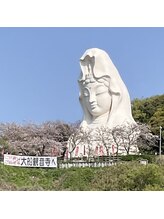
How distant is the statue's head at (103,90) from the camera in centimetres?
2378

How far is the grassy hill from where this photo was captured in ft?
41.0

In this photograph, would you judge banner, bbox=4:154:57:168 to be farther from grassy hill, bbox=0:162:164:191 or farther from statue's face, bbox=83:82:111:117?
statue's face, bbox=83:82:111:117

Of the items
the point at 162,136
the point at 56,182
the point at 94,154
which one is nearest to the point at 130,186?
the point at 56,182

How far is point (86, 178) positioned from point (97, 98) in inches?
365

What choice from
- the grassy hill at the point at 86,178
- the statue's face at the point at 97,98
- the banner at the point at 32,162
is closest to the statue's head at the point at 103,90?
the statue's face at the point at 97,98

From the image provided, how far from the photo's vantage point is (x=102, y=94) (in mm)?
23812

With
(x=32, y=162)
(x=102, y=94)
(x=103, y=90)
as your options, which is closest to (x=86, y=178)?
(x=32, y=162)

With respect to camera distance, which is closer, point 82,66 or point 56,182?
point 56,182

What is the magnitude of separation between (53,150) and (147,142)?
5.80 metres

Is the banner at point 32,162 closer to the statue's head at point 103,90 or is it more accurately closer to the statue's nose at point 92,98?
the statue's head at point 103,90

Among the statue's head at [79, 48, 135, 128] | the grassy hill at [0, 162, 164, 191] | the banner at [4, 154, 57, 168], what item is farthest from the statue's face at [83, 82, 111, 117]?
the grassy hill at [0, 162, 164, 191]

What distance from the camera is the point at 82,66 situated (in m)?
24.4

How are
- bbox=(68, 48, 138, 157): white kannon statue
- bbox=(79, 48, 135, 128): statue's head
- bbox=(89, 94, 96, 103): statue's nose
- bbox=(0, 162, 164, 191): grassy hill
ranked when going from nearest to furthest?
bbox=(0, 162, 164, 191): grassy hill
bbox=(68, 48, 138, 157): white kannon statue
bbox=(79, 48, 135, 128): statue's head
bbox=(89, 94, 96, 103): statue's nose

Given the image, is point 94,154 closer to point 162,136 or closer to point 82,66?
point 82,66
